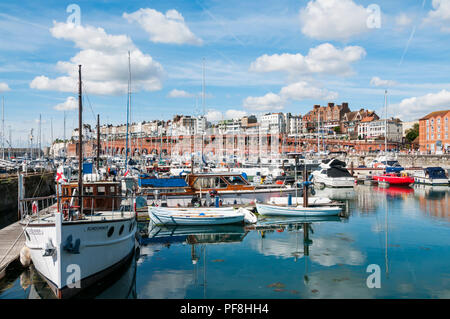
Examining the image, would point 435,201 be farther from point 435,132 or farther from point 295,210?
point 435,132

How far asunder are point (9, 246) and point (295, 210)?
61.0ft

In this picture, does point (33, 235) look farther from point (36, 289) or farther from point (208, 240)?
point (208, 240)

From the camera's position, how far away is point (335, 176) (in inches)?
2069

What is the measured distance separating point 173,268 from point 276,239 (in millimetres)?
7629

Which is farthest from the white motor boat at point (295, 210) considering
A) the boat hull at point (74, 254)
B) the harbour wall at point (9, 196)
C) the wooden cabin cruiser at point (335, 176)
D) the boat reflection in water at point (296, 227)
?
the wooden cabin cruiser at point (335, 176)

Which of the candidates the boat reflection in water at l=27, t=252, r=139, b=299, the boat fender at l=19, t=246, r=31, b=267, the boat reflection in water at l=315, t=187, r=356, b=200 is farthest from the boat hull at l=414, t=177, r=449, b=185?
the boat fender at l=19, t=246, r=31, b=267

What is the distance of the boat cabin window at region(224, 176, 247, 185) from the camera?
31167mm

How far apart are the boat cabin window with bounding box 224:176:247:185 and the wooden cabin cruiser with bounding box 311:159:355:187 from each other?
20972 mm

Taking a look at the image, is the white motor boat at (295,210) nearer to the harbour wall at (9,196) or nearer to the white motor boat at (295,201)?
the white motor boat at (295,201)

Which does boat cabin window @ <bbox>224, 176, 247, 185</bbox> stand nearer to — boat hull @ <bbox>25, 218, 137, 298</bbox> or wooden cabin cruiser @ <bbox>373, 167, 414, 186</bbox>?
boat hull @ <bbox>25, 218, 137, 298</bbox>

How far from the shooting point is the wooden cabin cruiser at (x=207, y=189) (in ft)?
95.9

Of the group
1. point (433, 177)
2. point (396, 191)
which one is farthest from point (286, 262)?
point (433, 177)

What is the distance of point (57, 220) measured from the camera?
41.3 feet
